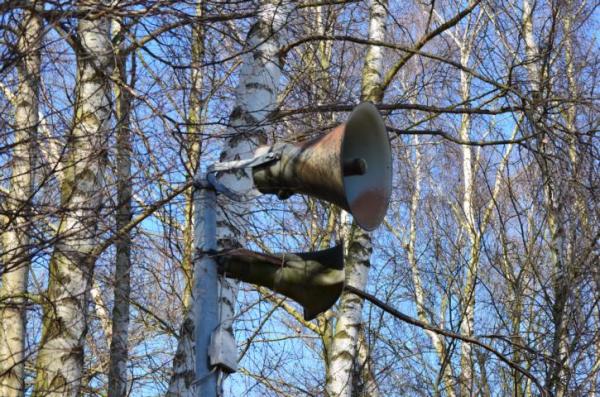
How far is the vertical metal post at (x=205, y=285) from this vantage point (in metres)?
3.69

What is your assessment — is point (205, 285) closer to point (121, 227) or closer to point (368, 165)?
point (368, 165)

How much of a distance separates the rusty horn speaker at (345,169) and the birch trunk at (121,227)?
0.81m

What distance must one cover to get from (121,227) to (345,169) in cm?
155

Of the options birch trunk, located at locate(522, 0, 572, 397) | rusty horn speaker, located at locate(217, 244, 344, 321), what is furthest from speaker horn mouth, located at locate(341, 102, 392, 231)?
birch trunk, located at locate(522, 0, 572, 397)

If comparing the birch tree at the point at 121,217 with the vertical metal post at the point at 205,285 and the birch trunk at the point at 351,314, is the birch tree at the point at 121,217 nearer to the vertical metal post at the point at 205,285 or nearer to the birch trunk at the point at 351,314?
the vertical metal post at the point at 205,285

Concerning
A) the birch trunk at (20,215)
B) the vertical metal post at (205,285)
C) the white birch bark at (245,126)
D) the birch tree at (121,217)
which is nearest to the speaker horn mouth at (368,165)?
the vertical metal post at (205,285)

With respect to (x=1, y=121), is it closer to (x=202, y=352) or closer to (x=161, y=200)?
(x=161, y=200)

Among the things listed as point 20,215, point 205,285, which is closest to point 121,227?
point 20,215

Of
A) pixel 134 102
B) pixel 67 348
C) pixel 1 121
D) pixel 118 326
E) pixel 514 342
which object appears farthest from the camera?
pixel 118 326

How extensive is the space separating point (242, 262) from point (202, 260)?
5.8 inches

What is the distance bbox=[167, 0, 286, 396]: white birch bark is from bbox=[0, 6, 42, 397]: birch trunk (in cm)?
87

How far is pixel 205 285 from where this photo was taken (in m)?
3.85

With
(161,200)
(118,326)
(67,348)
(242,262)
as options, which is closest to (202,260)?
(242,262)

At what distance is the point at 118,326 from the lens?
7.66 metres
